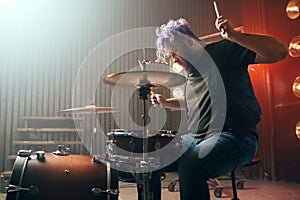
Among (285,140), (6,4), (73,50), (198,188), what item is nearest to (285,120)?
(285,140)

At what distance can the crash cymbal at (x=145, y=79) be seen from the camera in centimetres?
177

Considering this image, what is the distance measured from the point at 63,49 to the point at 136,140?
3.42 metres

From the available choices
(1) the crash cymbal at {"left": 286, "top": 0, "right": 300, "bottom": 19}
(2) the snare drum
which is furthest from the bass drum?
(1) the crash cymbal at {"left": 286, "top": 0, "right": 300, "bottom": 19}

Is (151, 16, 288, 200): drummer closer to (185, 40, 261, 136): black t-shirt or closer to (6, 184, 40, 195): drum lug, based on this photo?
(185, 40, 261, 136): black t-shirt

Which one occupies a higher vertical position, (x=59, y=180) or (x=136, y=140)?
(x=136, y=140)

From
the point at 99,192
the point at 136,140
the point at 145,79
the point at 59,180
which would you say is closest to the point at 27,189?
the point at 59,180

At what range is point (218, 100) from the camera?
1531 millimetres

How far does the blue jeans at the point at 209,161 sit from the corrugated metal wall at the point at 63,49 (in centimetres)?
323

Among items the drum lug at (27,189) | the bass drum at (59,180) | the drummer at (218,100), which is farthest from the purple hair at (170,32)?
the drum lug at (27,189)

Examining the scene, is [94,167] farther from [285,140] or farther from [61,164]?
[285,140]

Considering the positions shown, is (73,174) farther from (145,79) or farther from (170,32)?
(170,32)

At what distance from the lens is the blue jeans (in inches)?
53.1

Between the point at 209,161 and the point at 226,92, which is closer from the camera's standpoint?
the point at 209,161

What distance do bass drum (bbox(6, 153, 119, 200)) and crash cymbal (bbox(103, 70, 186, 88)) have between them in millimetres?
543
